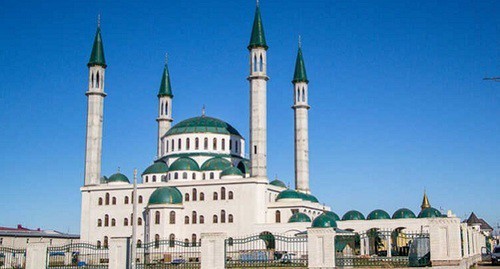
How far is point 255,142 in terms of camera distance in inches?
2137

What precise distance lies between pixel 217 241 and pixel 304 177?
36919mm

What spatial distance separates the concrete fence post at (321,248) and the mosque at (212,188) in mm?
24581

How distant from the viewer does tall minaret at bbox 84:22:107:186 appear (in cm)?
5915

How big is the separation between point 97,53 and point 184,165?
13.9 m

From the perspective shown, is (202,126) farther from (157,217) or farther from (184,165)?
(157,217)

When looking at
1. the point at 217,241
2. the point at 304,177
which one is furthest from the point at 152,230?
the point at 217,241

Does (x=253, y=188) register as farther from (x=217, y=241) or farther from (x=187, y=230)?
(x=217, y=241)

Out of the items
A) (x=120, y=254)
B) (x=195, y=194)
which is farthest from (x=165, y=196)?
(x=120, y=254)

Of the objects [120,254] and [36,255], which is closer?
[120,254]

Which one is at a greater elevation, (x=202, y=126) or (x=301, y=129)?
(x=202, y=126)

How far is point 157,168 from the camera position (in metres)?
60.5

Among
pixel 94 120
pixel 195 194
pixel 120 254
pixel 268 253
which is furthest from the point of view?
pixel 94 120

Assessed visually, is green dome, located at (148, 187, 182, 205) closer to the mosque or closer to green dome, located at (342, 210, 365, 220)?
the mosque

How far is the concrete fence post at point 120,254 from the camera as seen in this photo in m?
26.0
